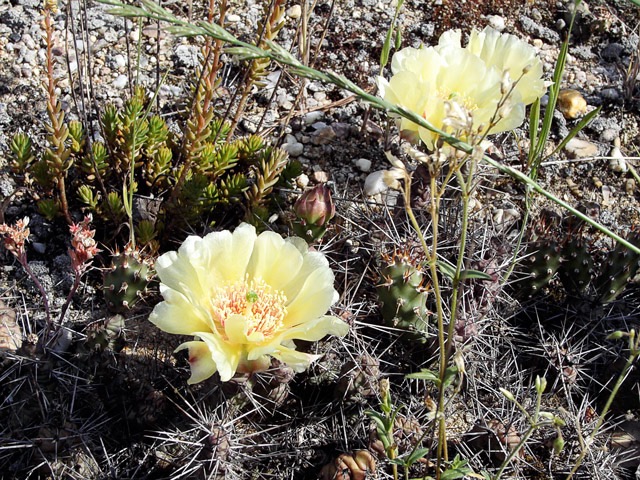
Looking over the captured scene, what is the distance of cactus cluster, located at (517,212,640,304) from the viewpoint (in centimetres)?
242

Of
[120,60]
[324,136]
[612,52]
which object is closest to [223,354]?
[324,136]

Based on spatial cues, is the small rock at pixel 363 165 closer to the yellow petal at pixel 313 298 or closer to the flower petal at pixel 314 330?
the yellow petal at pixel 313 298

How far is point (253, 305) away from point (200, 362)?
0.25 metres

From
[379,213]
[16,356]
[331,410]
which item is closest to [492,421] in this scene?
[331,410]

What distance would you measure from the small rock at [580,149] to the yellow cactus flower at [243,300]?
1660mm

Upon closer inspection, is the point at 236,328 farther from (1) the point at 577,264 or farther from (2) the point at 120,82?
(2) the point at 120,82

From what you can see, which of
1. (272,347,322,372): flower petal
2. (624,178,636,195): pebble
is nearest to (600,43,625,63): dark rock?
(624,178,636,195): pebble

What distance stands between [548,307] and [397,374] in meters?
0.69

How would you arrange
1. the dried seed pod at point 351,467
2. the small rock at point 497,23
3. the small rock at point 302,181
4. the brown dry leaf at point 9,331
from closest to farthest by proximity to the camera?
1. the dried seed pod at point 351,467
2. the brown dry leaf at point 9,331
3. the small rock at point 302,181
4. the small rock at point 497,23

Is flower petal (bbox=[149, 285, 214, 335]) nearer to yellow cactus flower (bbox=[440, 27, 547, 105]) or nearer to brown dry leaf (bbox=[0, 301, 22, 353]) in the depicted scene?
brown dry leaf (bbox=[0, 301, 22, 353])

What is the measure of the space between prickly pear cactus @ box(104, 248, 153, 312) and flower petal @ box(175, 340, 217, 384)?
503mm

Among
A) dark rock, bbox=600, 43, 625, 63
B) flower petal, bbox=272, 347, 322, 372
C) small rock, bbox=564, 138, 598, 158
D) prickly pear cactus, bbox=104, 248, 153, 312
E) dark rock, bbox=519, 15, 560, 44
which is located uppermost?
dark rock, bbox=519, 15, 560, 44

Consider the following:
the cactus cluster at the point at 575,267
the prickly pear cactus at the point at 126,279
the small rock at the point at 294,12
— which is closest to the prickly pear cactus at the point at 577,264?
the cactus cluster at the point at 575,267

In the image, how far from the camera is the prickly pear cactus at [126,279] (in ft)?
6.86
